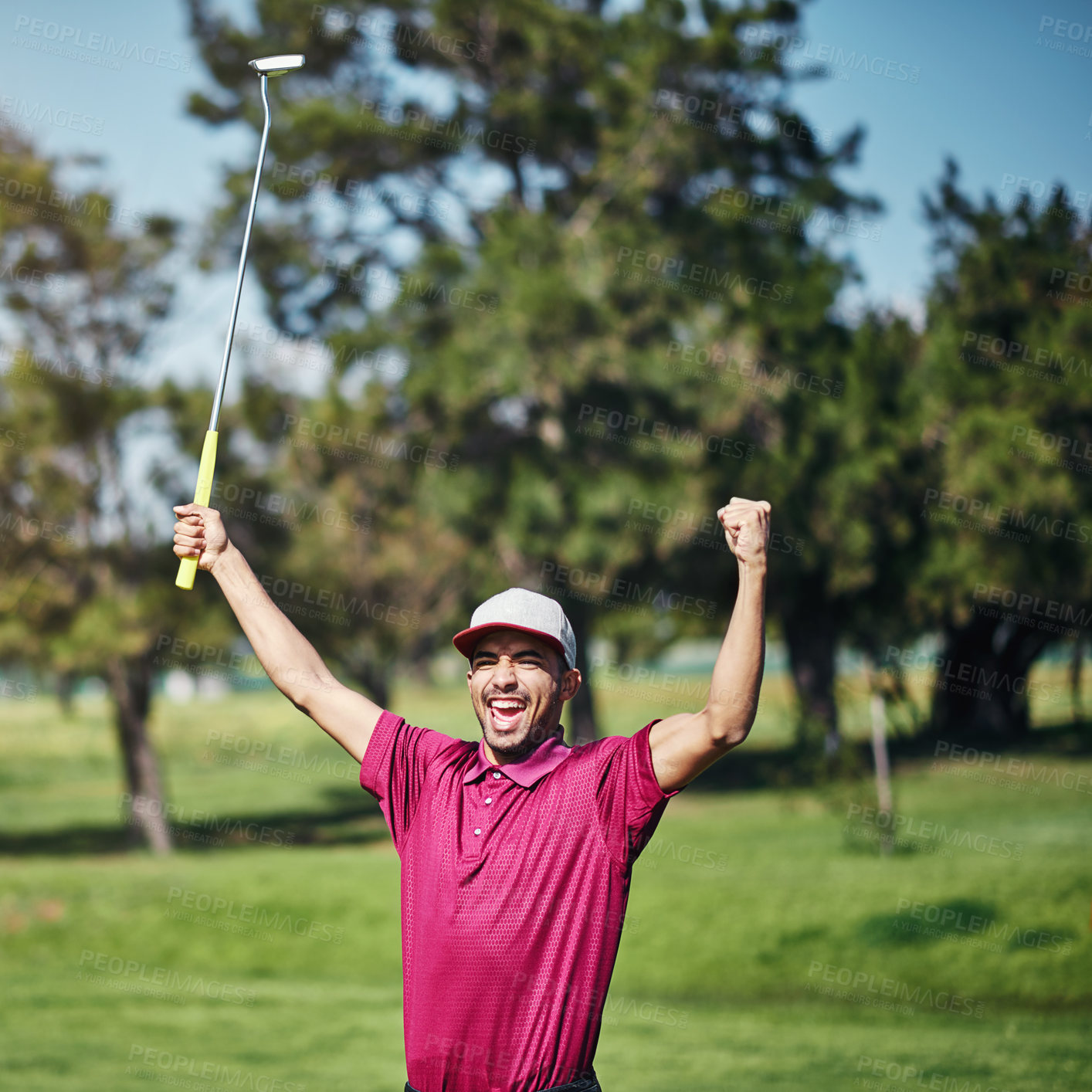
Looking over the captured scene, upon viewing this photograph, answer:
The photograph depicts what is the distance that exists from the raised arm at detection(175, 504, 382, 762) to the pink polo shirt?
0.31 metres

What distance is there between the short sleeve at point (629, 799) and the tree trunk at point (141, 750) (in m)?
21.0

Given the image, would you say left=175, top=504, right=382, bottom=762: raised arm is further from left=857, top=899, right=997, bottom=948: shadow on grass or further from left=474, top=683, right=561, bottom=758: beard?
left=857, top=899, right=997, bottom=948: shadow on grass

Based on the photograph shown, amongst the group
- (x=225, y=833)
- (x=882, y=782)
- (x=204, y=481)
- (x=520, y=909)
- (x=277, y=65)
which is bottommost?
(x=225, y=833)

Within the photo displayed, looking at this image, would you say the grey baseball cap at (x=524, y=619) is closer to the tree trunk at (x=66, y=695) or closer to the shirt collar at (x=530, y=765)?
the shirt collar at (x=530, y=765)

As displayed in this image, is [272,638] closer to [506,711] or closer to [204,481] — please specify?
[204,481]

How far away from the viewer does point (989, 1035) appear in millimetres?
10055

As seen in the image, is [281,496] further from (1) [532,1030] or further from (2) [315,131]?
(1) [532,1030]

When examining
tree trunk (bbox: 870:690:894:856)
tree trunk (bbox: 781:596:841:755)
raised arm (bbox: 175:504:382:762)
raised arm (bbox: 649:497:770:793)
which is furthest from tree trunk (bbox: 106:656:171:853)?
raised arm (bbox: 649:497:770:793)

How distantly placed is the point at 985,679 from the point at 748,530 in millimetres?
25231

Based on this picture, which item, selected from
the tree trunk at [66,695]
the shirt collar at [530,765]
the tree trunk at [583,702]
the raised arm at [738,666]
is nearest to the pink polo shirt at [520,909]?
the shirt collar at [530,765]

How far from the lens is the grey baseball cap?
2.88 metres

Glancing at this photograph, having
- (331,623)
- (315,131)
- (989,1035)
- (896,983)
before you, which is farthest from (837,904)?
(315,131)

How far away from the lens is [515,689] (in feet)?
9.41

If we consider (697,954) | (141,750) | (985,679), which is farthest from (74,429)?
(985,679)
